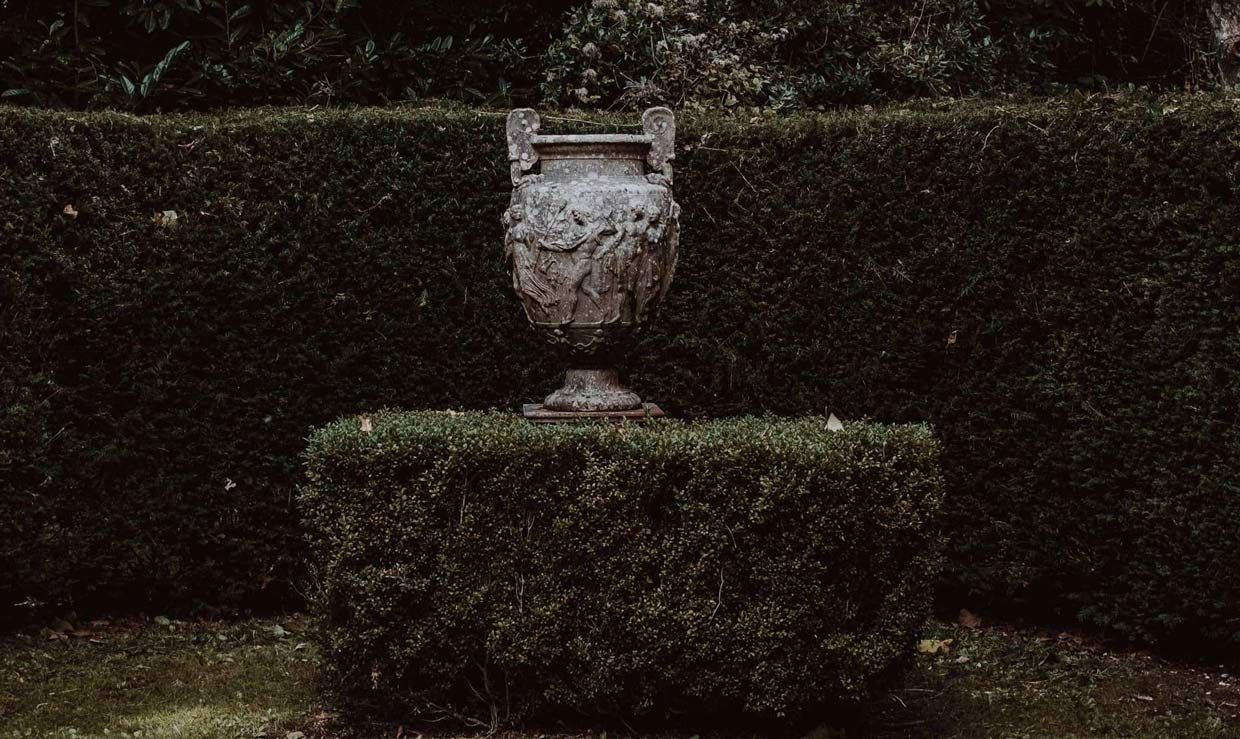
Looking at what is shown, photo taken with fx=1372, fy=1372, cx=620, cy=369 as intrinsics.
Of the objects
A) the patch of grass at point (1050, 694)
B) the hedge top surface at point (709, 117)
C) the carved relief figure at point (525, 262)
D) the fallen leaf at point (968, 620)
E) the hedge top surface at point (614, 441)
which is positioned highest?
the hedge top surface at point (709, 117)

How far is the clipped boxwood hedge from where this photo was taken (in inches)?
196

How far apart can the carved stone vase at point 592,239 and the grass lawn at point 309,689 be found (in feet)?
5.39

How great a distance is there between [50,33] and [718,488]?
5.77 metres

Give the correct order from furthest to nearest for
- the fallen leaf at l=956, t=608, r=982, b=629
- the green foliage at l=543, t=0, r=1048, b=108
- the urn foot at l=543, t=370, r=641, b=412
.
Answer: the green foliage at l=543, t=0, r=1048, b=108, the fallen leaf at l=956, t=608, r=982, b=629, the urn foot at l=543, t=370, r=641, b=412

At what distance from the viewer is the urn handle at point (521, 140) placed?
19.0ft

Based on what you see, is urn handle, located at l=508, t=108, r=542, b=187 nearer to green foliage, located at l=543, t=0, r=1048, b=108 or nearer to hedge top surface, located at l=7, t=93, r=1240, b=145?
hedge top surface, located at l=7, t=93, r=1240, b=145

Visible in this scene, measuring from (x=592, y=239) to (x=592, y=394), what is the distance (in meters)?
0.71

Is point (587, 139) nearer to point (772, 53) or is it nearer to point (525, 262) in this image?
point (525, 262)

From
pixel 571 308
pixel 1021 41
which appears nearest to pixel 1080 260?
pixel 571 308

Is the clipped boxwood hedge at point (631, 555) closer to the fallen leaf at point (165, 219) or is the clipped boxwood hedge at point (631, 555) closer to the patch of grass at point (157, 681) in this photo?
the patch of grass at point (157, 681)

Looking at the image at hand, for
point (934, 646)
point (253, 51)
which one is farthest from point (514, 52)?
point (934, 646)

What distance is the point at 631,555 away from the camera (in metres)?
5.00

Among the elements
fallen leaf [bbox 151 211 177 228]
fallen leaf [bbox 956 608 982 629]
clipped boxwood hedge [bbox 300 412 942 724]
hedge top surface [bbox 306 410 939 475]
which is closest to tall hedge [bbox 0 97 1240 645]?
fallen leaf [bbox 151 211 177 228]

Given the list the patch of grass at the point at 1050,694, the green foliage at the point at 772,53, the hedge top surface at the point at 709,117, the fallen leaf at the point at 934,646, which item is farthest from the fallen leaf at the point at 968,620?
the green foliage at the point at 772,53
